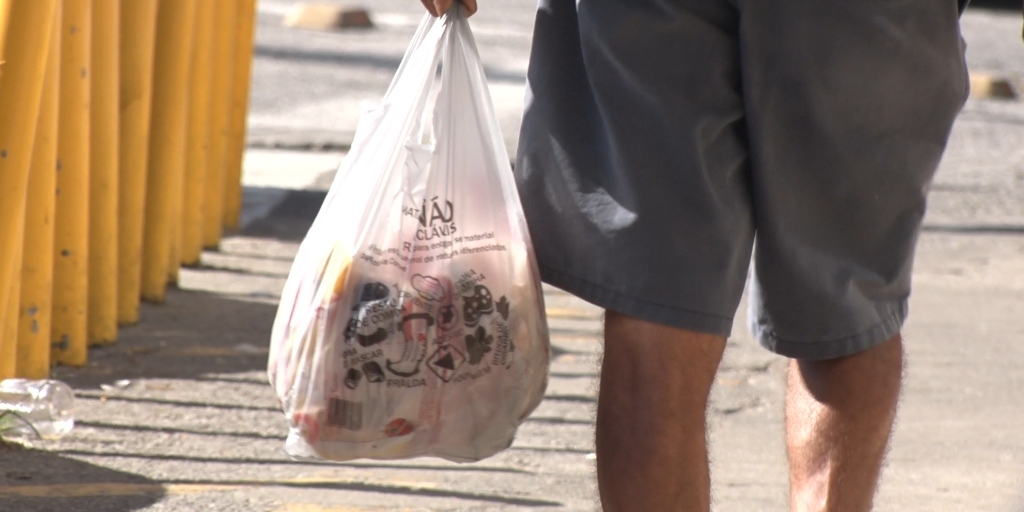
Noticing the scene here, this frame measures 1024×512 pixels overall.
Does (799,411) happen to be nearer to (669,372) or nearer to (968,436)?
(669,372)

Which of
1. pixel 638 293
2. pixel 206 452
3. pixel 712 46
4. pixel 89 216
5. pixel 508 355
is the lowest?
pixel 206 452

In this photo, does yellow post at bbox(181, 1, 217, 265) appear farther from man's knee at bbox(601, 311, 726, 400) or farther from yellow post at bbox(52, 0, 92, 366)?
man's knee at bbox(601, 311, 726, 400)

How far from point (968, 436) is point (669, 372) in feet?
5.17

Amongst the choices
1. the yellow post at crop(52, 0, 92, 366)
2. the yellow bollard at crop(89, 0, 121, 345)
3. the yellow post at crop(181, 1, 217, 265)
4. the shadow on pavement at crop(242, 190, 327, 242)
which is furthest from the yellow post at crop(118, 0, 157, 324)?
the shadow on pavement at crop(242, 190, 327, 242)

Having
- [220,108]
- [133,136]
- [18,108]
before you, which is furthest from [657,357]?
[220,108]

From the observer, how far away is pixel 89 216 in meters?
3.41

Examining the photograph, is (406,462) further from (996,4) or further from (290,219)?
(996,4)

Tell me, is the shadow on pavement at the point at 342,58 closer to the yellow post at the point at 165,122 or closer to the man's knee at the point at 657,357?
the yellow post at the point at 165,122

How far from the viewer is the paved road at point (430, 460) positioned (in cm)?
268

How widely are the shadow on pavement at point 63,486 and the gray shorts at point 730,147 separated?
3.26ft

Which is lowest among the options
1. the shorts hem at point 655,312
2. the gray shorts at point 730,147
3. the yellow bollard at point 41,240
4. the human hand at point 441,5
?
the yellow bollard at point 41,240

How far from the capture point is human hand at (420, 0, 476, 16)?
6.84 ft

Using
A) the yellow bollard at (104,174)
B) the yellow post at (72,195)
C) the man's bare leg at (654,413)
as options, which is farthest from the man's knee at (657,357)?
the yellow bollard at (104,174)

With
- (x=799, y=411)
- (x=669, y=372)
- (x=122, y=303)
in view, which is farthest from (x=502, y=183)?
(x=122, y=303)
